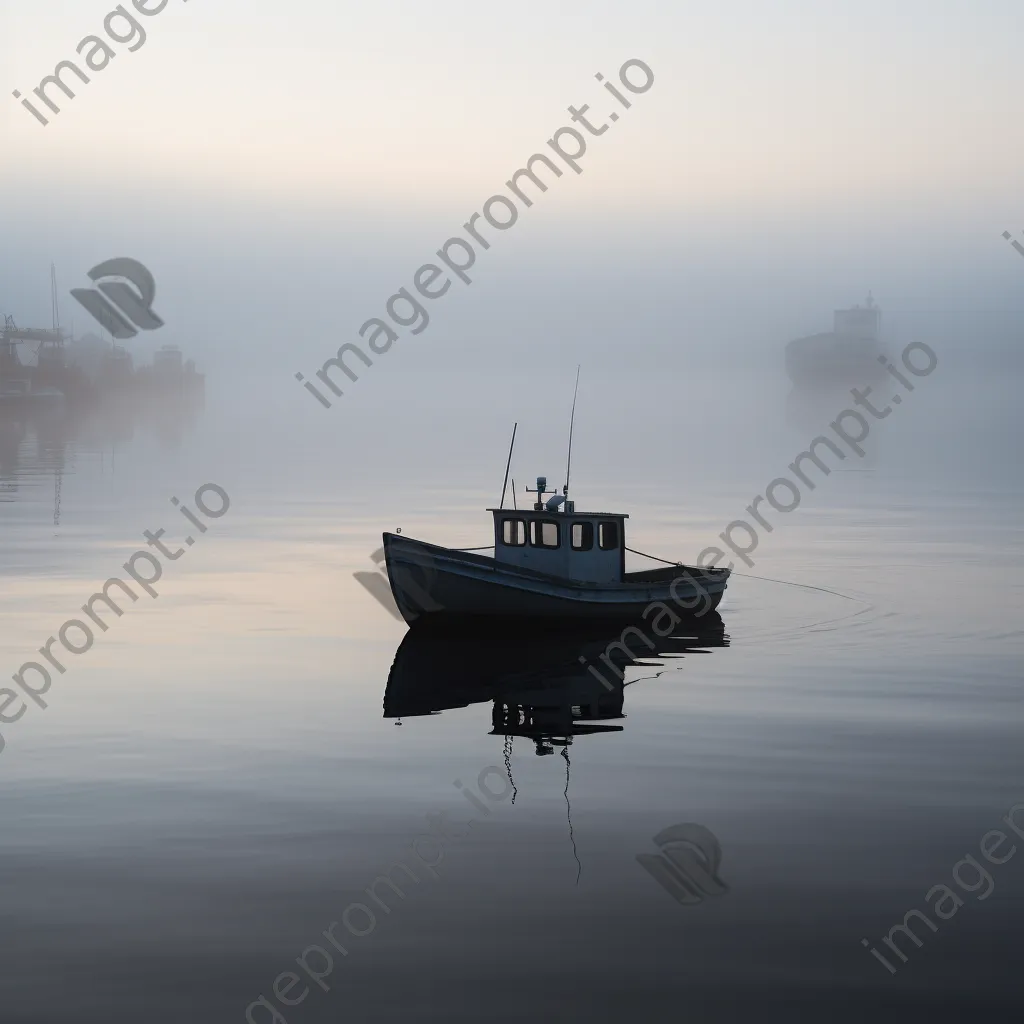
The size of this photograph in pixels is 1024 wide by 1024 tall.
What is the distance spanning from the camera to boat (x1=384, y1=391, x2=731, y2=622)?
113 ft

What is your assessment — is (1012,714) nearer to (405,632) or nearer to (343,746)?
(343,746)

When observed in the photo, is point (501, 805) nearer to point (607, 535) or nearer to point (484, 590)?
point (484, 590)

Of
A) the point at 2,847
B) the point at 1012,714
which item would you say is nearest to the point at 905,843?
the point at 1012,714

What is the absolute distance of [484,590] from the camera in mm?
34656

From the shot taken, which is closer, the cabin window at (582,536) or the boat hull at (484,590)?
the boat hull at (484,590)

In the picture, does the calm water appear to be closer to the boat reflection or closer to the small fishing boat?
the boat reflection

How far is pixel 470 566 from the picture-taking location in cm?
3434

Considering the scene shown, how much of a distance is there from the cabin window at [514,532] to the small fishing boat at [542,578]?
0.02m

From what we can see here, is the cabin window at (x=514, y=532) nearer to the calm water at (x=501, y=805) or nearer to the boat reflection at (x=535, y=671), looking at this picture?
the boat reflection at (x=535, y=671)

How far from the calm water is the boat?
1.04 meters

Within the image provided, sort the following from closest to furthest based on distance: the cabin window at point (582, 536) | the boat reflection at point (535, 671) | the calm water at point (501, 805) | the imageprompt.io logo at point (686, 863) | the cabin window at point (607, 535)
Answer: the calm water at point (501, 805), the imageprompt.io logo at point (686, 863), the boat reflection at point (535, 671), the cabin window at point (582, 536), the cabin window at point (607, 535)

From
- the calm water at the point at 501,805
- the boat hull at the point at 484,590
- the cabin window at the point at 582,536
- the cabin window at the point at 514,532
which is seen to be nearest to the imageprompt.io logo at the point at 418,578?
the boat hull at the point at 484,590

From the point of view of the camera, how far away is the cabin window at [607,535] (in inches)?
1417

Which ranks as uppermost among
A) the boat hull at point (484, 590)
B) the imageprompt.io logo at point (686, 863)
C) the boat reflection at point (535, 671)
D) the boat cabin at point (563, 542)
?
the boat cabin at point (563, 542)
